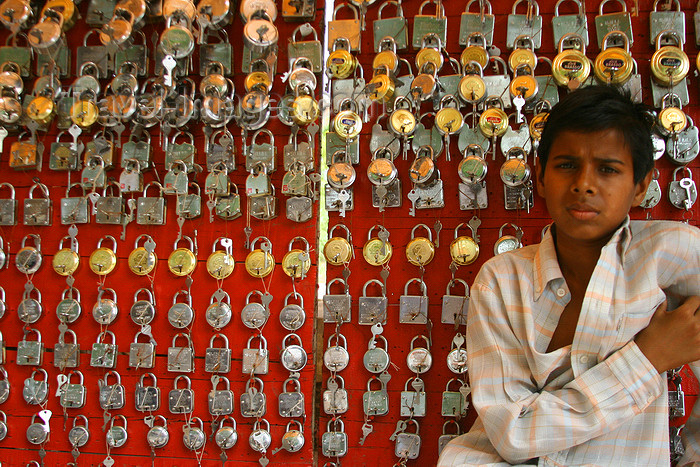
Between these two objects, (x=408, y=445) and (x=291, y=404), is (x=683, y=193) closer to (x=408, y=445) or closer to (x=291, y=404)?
(x=408, y=445)

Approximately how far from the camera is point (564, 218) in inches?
62.3

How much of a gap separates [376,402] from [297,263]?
61 cm

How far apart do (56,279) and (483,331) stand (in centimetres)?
184

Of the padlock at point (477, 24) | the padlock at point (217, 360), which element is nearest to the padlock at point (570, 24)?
the padlock at point (477, 24)

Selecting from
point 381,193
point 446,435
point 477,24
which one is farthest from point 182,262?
point 477,24

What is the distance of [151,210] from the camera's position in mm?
2396

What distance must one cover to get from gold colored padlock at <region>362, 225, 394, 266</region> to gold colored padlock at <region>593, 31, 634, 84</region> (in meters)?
0.98

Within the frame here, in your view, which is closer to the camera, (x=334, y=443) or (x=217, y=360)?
(x=334, y=443)

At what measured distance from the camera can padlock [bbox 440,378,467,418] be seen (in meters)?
2.13

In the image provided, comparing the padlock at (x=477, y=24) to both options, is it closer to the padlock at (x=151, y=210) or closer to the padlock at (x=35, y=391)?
the padlock at (x=151, y=210)

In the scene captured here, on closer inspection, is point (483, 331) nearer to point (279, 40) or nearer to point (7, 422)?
point (279, 40)

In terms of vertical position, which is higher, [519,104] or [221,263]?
[519,104]

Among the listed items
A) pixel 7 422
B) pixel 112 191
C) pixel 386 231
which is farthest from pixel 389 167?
pixel 7 422

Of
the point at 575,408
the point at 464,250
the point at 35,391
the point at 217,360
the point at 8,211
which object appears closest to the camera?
the point at 575,408
